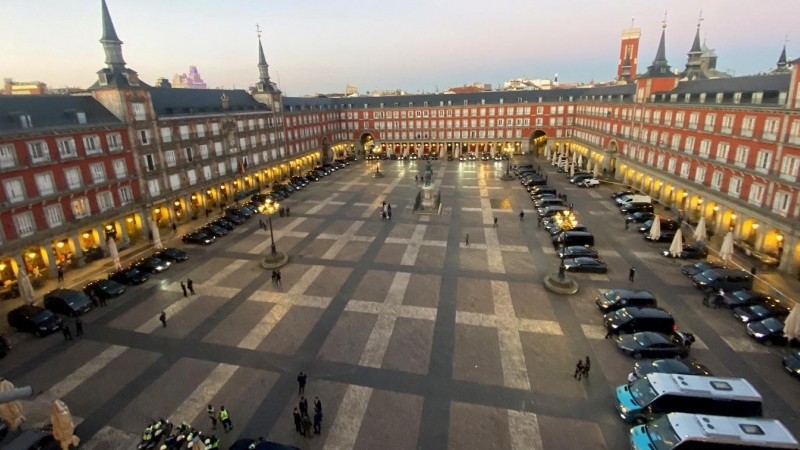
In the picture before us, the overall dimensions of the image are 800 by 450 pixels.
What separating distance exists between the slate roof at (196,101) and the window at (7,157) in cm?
1751

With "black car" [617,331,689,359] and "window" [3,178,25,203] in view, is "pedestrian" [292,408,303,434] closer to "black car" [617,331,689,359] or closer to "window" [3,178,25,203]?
"black car" [617,331,689,359]

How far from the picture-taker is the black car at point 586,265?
3136 centimetres

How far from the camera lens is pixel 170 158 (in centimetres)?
4659

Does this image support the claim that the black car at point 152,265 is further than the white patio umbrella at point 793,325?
Yes

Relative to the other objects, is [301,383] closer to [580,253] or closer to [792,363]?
[792,363]

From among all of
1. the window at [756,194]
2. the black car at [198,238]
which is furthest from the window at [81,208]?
the window at [756,194]

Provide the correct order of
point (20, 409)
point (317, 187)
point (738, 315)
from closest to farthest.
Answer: point (20, 409) < point (738, 315) < point (317, 187)

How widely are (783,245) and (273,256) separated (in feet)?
140

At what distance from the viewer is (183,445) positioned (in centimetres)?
1630

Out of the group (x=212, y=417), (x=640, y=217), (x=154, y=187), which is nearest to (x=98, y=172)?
(x=154, y=187)

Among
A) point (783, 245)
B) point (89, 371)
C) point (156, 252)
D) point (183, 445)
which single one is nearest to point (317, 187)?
point (156, 252)

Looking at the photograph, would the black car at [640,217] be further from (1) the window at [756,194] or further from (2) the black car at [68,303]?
(2) the black car at [68,303]

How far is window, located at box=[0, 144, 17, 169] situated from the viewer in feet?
97.2

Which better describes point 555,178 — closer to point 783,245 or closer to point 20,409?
point 783,245
